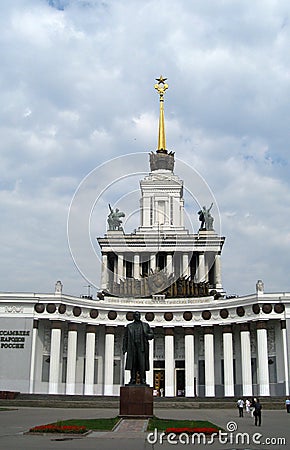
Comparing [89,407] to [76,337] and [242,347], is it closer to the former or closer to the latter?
[76,337]

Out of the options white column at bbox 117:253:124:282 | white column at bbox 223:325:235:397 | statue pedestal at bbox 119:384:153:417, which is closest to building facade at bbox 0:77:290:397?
white column at bbox 223:325:235:397

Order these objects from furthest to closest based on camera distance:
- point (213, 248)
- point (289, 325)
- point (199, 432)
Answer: point (213, 248) → point (289, 325) → point (199, 432)

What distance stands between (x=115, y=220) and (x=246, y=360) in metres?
25.2

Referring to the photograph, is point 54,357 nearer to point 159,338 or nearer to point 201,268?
point 159,338

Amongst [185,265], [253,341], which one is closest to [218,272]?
[185,265]

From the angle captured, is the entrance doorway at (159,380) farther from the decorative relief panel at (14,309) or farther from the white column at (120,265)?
the decorative relief panel at (14,309)

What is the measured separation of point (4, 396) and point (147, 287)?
2133 centimetres

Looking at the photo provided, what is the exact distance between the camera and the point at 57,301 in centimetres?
5178

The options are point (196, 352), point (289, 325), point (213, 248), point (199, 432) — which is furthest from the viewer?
point (213, 248)

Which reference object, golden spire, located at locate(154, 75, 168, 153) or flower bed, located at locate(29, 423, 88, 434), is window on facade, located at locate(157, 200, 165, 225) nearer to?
golden spire, located at locate(154, 75, 168, 153)

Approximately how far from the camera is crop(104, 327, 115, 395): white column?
5347 cm

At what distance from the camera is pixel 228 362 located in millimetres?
52312

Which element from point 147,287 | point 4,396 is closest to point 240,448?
point 4,396

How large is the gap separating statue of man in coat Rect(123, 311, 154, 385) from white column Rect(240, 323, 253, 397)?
95.9ft
